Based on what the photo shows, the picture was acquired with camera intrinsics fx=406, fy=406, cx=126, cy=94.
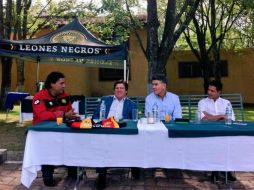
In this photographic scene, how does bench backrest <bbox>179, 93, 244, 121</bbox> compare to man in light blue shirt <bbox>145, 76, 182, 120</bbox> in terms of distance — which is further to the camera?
bench backrest <bbox>179, 93, 244, 121</bbox>

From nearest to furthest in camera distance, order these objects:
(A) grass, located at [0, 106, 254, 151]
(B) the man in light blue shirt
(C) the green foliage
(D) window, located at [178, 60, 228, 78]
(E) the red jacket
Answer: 1. (E) the red jacket
2. (B) the man in light blue shirt
3. (A) grass, located at [0, 106, 254, 151]
4. (C) the green foliage
5. (D) window, located at [178, 60, 228, 78]

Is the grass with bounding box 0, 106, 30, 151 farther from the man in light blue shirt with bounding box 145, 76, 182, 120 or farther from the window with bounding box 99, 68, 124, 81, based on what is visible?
the window with bounding box 99, 68, 124, 81

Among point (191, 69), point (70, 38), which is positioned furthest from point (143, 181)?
point (191, 69)

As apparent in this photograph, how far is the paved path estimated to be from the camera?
513 cm

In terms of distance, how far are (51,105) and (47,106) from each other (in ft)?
0.19

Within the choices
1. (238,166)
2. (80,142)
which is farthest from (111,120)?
(238,166)

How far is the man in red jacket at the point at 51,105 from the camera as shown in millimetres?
5102

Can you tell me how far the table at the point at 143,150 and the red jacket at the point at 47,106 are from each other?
0.65 m

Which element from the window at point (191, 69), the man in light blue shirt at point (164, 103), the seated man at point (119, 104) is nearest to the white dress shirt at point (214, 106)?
the man in light blue shirt at point (164, 103)

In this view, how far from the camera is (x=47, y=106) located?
5.31 m

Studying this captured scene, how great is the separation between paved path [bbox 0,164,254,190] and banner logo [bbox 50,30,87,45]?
13.9 feet

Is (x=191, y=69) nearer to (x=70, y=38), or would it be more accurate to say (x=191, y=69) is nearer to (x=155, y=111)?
(x=70, y=38)

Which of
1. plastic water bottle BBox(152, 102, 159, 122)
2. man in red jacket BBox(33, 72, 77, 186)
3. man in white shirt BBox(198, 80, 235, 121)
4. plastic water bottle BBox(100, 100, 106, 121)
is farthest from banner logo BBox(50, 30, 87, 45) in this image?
man in white shirt BBox(198, 80, 235, 121)

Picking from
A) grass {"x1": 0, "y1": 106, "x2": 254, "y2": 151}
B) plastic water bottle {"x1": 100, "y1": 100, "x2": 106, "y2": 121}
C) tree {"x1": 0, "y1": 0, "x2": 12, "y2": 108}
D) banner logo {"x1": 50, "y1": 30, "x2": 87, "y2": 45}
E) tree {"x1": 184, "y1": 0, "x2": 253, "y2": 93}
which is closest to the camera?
plastic water bottle {"x1": 100, "y1": 100, "x2": 106, "y2": 121}
